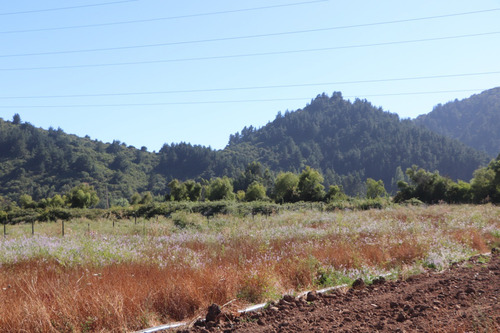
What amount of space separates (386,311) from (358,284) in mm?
1490

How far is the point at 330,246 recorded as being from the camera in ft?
29.2

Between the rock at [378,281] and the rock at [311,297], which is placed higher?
the rock at [311,297]

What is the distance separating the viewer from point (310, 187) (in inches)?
2029

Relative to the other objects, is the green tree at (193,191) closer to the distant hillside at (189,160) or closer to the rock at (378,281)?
the distant hillside at (189,160)

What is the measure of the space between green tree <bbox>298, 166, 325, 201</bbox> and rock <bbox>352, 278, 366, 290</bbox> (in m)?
43.9

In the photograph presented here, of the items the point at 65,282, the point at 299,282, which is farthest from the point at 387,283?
the point at 65,282

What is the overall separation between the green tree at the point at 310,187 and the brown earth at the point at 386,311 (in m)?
43.8

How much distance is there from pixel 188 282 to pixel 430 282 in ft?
12.2

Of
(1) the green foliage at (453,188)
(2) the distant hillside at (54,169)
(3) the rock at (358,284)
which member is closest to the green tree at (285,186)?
(1) the green foliage at (453,188)

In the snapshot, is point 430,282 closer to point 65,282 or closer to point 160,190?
point 65,282

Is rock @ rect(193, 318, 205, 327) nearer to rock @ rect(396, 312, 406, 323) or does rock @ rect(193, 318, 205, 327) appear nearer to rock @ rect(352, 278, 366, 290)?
rock @ rect(396, 312, 406, 323)

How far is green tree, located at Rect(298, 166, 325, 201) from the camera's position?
50.0 m

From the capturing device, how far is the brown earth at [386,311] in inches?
165

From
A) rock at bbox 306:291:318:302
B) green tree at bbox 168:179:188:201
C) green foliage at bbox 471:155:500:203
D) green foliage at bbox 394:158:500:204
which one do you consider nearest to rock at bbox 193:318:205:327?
rock at bbox 306:291:318:302
